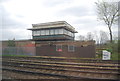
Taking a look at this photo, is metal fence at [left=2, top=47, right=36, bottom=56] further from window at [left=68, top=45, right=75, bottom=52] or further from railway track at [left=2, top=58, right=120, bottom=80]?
railway track at [left=2, top=58, right=120, bottom=80]

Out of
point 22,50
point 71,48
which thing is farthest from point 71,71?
point 22,50

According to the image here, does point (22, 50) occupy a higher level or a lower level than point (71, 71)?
higher

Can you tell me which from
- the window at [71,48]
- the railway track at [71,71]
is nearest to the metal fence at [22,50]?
the window at [71,48]

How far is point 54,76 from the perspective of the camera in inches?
230

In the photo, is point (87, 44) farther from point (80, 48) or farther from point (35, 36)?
point (35, 36)

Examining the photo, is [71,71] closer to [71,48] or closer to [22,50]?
[71,48]

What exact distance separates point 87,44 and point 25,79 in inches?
458

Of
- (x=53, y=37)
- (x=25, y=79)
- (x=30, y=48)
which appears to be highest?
(x=53, y=37)

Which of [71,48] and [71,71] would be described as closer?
[71,71]

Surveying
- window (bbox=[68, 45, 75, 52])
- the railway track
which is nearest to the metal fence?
window (bbox=[68, 45, 75, 52])

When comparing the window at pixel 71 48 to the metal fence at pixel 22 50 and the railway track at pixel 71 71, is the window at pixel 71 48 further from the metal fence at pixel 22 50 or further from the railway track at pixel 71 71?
the railway track at pixel 71 71

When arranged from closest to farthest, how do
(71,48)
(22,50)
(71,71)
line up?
(71,71), (71,48), (22,50)

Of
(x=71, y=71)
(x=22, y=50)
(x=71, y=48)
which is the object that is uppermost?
(x=71, y=48)

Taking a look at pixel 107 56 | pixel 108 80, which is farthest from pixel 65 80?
pixel 107 56
